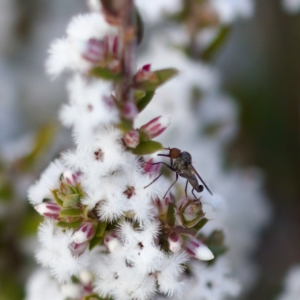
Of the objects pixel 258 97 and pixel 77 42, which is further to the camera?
pixel 258 97

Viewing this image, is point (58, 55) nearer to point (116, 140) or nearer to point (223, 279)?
point (116, 140)

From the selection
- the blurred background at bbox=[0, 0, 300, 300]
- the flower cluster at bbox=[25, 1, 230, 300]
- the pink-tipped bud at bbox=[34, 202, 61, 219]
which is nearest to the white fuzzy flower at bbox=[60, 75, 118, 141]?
the flower cluster at bbox=[25, 1, 230, 300]

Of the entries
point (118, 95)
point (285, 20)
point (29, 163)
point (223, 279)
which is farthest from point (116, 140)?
point (285, 20)

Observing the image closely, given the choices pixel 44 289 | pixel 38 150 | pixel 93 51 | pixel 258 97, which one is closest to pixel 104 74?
pixel 93 51

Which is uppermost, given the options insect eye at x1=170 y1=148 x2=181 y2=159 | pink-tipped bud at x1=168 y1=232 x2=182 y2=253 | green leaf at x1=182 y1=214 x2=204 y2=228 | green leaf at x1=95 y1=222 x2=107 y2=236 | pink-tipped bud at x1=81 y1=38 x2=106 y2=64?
pink-tipped bud at x1=81 y1=38 x2=106 y2=64

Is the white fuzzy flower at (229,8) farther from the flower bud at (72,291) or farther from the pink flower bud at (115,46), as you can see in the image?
the flower bud at (72,291)

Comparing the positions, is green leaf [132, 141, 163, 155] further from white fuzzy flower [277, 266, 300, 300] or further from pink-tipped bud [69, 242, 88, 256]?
white fuzzy flower [277, 266, 300, 300]

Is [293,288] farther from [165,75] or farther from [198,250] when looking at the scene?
[165,75]
